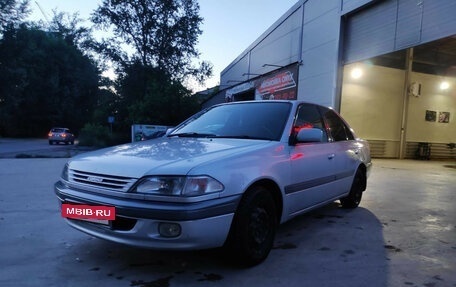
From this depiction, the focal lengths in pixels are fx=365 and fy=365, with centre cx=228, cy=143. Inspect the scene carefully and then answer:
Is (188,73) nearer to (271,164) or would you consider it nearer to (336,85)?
(336,85)

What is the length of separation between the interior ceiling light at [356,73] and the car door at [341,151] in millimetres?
11270

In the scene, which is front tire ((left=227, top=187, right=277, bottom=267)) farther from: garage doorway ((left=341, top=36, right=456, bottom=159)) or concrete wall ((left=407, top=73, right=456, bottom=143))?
concrete wall ((left=407, top=73, right=456, bottom=143))

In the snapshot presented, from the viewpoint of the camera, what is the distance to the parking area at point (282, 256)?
288 centimetres

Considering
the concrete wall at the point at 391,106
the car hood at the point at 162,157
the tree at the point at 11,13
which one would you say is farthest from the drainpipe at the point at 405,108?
the tree at the point at 11,13

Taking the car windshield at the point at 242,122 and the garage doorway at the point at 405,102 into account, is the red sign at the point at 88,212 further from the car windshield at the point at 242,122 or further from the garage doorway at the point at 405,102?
the garage doorway at the point at 405,102

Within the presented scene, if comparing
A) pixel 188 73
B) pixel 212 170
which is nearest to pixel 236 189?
pixel 212 170

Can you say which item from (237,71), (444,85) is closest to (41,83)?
(237,71)

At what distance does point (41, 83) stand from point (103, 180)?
162ft

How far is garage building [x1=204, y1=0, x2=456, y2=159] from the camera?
12.5 meters

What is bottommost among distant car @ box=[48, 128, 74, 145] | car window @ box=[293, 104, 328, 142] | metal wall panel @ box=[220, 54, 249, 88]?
distant car @ box=[48, 128, 74, 145]

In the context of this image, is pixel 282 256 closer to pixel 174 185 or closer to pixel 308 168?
pixel 308 168

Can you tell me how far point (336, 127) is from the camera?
4965 mm

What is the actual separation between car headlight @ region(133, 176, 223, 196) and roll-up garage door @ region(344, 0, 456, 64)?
10011 mm

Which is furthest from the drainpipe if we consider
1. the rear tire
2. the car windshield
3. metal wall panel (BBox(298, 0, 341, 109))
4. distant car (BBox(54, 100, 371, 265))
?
the car windshield
